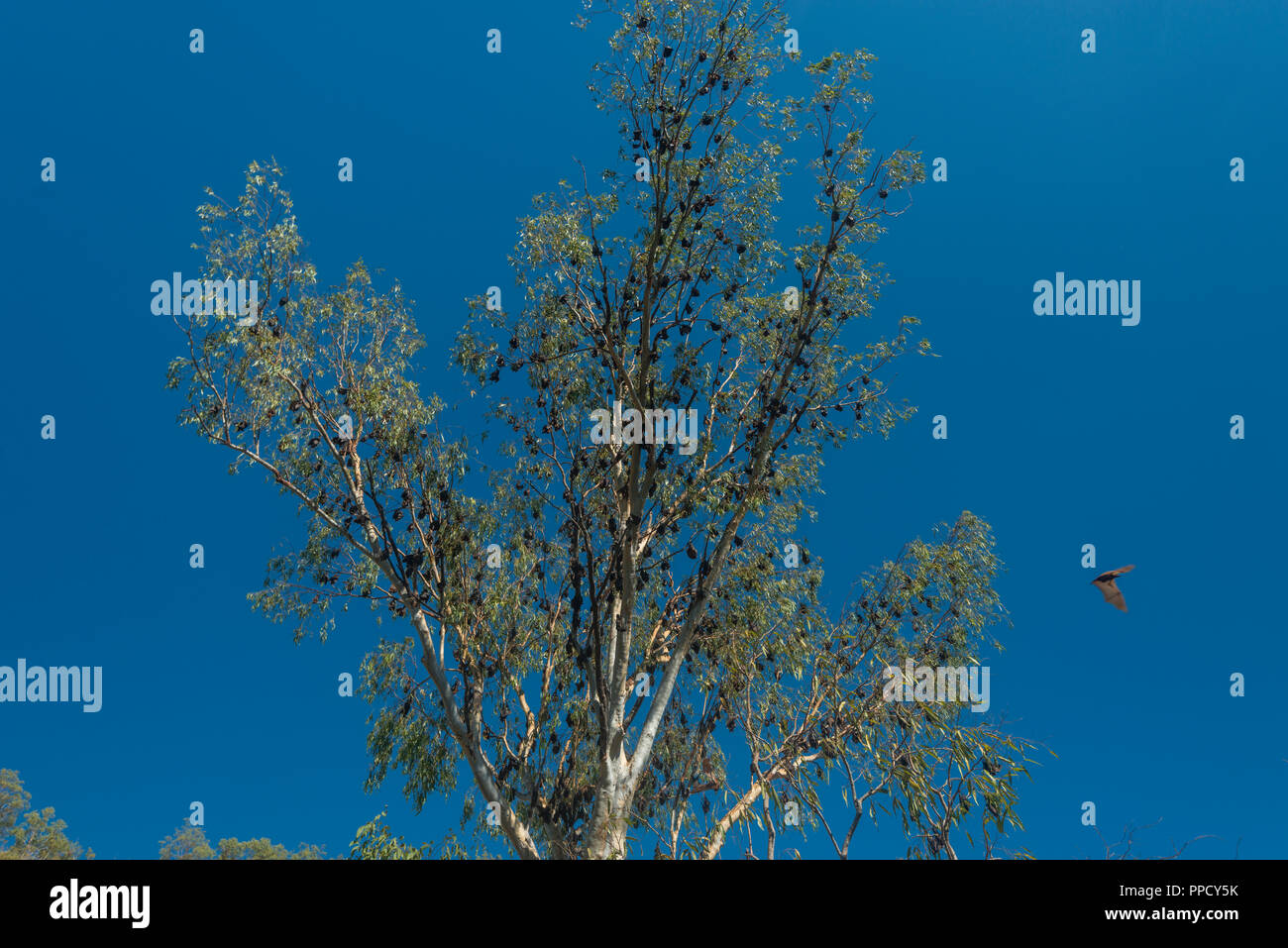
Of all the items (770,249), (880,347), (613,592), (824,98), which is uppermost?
(824,98)

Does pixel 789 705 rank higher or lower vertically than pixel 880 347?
lower

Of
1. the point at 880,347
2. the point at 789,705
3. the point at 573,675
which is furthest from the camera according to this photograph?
the point at 573,675

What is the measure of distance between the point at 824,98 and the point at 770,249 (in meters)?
1.73

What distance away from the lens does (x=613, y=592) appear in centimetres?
964

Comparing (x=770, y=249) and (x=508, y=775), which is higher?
(x=770, y=249)

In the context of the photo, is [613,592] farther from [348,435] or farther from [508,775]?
[348,435]

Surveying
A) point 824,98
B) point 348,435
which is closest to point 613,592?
point 348,435

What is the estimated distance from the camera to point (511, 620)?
1066cm
